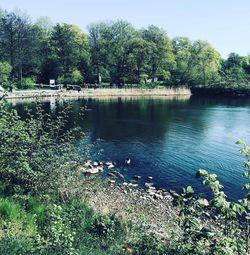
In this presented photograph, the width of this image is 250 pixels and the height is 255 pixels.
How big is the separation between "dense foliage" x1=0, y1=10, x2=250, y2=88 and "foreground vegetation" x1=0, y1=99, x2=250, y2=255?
82.9 meters

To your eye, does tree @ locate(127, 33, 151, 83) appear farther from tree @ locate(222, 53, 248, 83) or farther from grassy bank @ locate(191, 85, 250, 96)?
tree @ locate(222, 53, 248, 83)

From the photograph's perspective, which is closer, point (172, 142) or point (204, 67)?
point (172, 142)

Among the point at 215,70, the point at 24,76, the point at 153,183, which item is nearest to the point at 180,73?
the point at 215,70

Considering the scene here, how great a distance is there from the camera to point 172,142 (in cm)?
3909

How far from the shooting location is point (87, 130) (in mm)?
44875

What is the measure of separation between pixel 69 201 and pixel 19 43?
9196cm

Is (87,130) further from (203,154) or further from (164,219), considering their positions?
(164,219)

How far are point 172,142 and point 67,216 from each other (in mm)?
27943

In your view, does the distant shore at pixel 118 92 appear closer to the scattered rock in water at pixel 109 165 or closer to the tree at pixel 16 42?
the tree at pixel 16 42

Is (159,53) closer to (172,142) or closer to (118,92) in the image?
(118,92)

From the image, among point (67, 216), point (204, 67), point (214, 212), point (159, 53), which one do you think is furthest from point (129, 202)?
point (204, 67)

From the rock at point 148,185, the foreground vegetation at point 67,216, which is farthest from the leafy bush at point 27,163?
the rock at point 148,185

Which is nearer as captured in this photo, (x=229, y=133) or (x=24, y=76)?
(x=229, y=133)

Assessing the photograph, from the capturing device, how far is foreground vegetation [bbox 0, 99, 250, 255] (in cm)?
862
